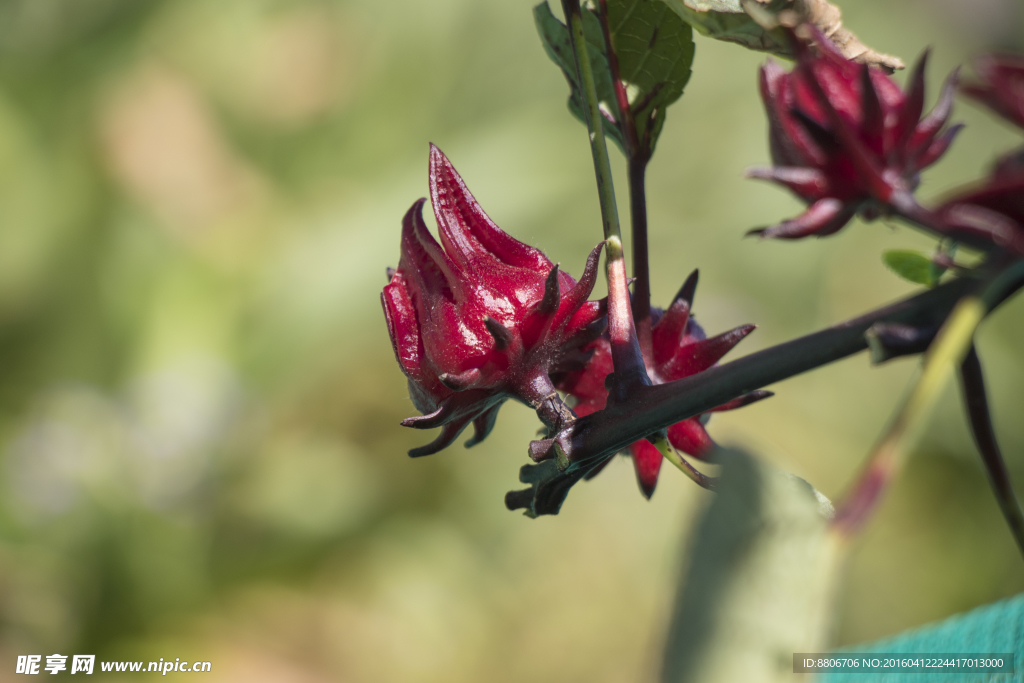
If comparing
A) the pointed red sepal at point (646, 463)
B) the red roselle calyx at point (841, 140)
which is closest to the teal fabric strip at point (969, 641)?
the pointed red sepal at point (646, 463)

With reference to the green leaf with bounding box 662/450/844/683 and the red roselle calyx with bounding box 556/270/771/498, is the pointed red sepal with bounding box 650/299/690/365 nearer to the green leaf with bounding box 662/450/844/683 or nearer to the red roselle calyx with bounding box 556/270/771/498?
the red roselle calyx with bounding box 556/270/771/498

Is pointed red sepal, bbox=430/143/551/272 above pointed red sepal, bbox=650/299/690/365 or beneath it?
above

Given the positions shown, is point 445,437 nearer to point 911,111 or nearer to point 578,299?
point 578,299

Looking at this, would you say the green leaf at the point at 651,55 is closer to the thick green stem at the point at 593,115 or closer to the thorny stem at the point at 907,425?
the thick green stem at the point at 593,115

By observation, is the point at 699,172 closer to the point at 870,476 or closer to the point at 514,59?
the point at 514,59

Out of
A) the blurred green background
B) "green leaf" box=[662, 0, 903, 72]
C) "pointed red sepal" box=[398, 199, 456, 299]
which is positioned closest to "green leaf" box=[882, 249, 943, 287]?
"green leaf" box=[662, 0, 903, 72]

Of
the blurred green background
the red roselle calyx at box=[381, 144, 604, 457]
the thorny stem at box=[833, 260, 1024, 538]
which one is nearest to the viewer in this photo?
the thorny stem at box=[833, 260, 1024, 538]
